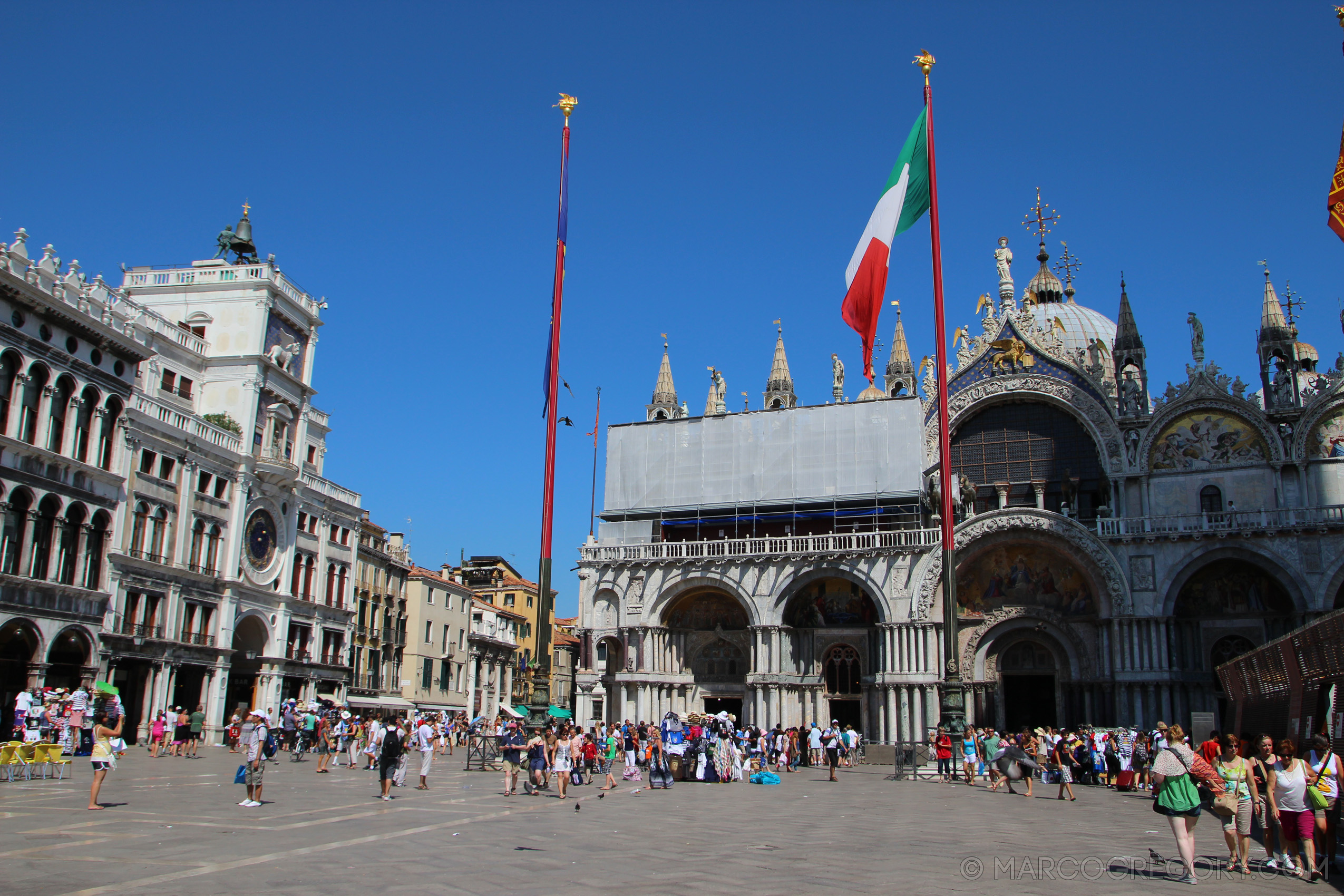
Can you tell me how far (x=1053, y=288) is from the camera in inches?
2277

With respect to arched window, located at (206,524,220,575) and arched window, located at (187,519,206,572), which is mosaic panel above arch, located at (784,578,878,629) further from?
arched window, located at (187,519,206,572)

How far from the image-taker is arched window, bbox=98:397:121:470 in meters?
32.6

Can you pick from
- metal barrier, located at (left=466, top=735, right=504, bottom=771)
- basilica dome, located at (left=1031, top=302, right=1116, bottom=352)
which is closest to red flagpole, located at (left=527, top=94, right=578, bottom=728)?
metal barrier, located at (left=466, top=735, right=504, bottom=771)

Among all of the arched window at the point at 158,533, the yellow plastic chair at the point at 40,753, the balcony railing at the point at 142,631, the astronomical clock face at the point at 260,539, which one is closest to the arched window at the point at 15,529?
the balcony railing at the point at 142,631

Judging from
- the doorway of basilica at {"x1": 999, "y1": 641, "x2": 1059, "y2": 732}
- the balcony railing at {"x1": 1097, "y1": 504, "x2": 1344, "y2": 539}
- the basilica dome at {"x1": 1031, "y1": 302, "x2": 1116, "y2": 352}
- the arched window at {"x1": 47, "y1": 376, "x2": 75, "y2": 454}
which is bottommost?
the doorway of basilica at {"x1": 999, "y1": 641, "x2": 1059, "y2": 732}

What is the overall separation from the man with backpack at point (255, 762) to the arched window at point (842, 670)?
2931 centimetres

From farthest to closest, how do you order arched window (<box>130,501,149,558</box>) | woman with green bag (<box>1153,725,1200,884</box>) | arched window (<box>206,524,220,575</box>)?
arched window (<box>206,524,220,575</box>) < arched window (<box>130,501,149,558</box>) < woman with green bag (<box>1153,725,1200,884</box>)

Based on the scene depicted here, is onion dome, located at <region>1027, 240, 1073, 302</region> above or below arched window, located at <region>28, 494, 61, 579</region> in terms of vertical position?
above

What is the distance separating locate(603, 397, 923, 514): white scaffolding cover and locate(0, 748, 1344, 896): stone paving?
2303cm

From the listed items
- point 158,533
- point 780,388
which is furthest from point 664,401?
point 158,533

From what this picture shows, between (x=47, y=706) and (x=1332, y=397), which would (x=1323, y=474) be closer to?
(x=1332, y=397)

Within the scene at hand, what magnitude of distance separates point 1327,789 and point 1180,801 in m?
1.67

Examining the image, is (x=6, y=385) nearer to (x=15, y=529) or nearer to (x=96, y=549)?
(x=15, y=529)

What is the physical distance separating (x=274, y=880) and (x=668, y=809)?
9083 millimetres
